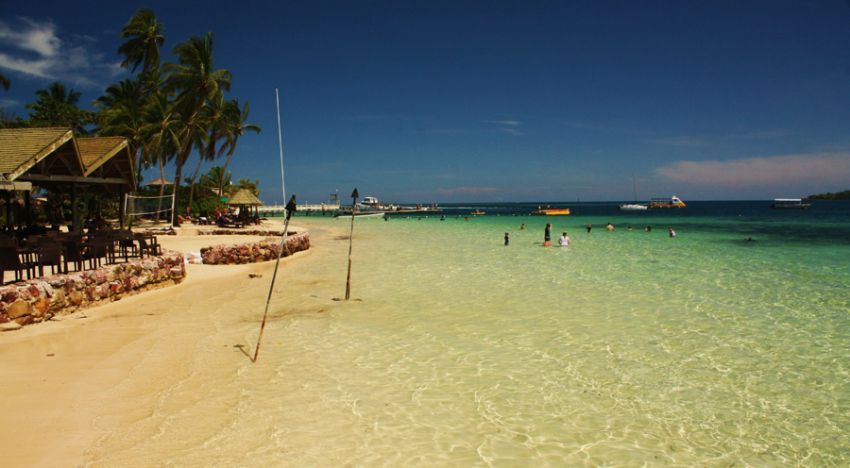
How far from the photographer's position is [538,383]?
7.01 meters

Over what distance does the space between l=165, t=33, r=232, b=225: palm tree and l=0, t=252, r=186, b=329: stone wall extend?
22739 mm

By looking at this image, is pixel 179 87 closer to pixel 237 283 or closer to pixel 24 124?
pixel 24 124

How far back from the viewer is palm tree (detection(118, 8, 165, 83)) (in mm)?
37219

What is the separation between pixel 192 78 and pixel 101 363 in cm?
3051

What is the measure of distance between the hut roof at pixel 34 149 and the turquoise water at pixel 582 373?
6693 millimetres

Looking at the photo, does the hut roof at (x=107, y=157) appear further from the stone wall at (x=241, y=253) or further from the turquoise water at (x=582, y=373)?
the turquoise water at (x=582, y=373)

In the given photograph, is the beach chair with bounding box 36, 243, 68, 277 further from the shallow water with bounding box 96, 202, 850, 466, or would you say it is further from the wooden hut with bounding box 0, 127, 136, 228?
the shallow water with bounding box 96, 202, 850, 466

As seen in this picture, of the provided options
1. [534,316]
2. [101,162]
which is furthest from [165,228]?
[534,316]

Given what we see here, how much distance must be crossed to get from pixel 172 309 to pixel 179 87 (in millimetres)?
28293

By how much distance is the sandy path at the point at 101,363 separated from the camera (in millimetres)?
5133

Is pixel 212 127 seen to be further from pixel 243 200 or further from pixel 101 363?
pixel 101 363

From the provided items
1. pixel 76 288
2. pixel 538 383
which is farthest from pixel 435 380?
pixel 76 288

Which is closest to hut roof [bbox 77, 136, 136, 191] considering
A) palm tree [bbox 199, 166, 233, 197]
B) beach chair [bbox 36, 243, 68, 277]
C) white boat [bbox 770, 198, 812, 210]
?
beach chair [bbox 36, 243, 68, 277]

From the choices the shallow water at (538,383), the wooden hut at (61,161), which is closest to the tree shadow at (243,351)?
the shallow water at (538,383)
